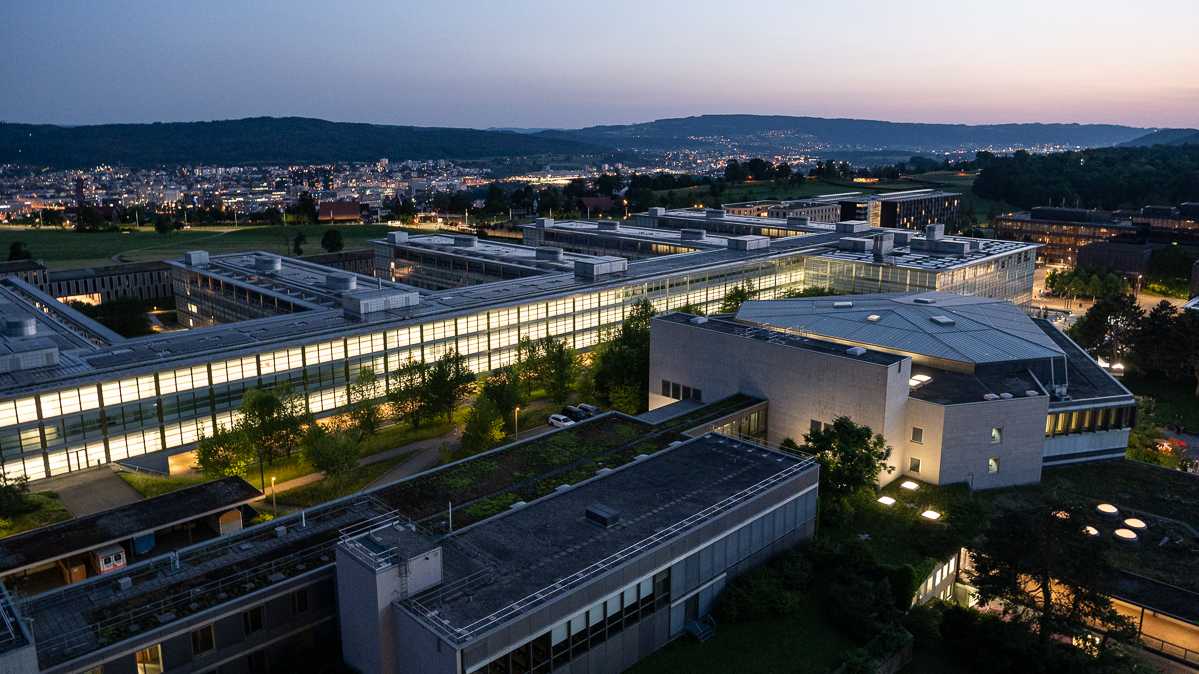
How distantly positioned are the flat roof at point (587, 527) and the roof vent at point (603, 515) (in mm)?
388

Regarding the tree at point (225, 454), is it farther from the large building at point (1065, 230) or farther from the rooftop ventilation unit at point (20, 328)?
the large building at point (1065, 230)

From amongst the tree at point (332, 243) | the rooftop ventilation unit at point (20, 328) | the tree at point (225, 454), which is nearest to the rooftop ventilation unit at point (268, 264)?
the rooftop ventilation unit at point (20, 328)

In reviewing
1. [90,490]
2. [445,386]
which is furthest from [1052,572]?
[90,490]

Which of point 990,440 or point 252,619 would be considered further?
point 990,440

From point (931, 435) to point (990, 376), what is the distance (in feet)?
28.5

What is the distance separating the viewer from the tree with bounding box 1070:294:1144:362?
86.6 meters

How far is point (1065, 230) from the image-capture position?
155750 mm

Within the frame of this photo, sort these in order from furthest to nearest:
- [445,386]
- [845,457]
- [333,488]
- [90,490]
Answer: [445,386], [333,488], [90,490], [845,457]

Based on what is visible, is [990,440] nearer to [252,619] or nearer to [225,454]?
[252,619]

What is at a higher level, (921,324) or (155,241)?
(921,324)

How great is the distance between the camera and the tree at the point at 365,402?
61.6 m

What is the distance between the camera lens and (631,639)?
3528 cm

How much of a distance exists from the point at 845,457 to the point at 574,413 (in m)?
27.2

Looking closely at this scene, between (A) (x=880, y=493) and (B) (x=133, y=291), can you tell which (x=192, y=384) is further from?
(B) (x=133, y=291)
